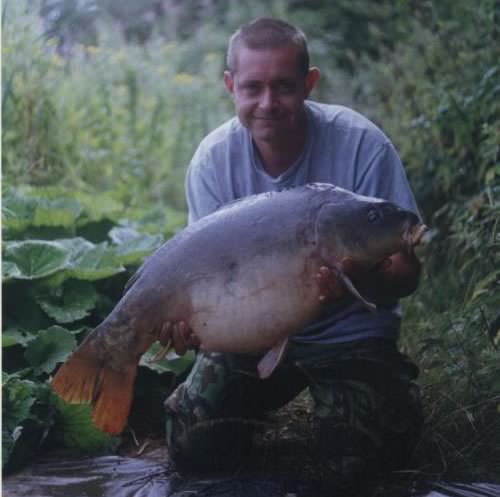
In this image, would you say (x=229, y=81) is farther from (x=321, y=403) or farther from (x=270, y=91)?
(x=321, y=403)

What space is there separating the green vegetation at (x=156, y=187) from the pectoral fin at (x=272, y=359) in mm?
561

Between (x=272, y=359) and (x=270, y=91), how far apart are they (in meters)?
0.72

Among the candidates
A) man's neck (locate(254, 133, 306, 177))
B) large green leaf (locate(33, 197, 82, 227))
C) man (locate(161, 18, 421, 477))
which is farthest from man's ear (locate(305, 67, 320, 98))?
large green leaf (locate(33, 197, 82, 227))

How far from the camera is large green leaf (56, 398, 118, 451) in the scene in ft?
9.01

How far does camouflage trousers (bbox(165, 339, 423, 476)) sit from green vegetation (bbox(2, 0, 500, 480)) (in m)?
0.12

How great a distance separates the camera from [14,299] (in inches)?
123

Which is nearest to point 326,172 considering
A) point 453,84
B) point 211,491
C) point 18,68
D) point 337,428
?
point 337,428

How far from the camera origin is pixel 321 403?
255 cm

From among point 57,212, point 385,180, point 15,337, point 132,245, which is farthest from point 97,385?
point 57,212

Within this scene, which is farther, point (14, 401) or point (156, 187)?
point (156, 187)

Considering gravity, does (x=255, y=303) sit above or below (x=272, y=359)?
above

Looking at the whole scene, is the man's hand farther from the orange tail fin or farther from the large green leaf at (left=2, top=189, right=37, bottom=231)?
the large green leaf at (left=2, top=189, right=37, bottom=231)

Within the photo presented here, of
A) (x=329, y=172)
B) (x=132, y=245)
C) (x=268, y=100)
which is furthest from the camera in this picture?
(x=132, y=245)

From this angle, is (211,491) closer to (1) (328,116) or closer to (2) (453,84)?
(1) (328,116)
